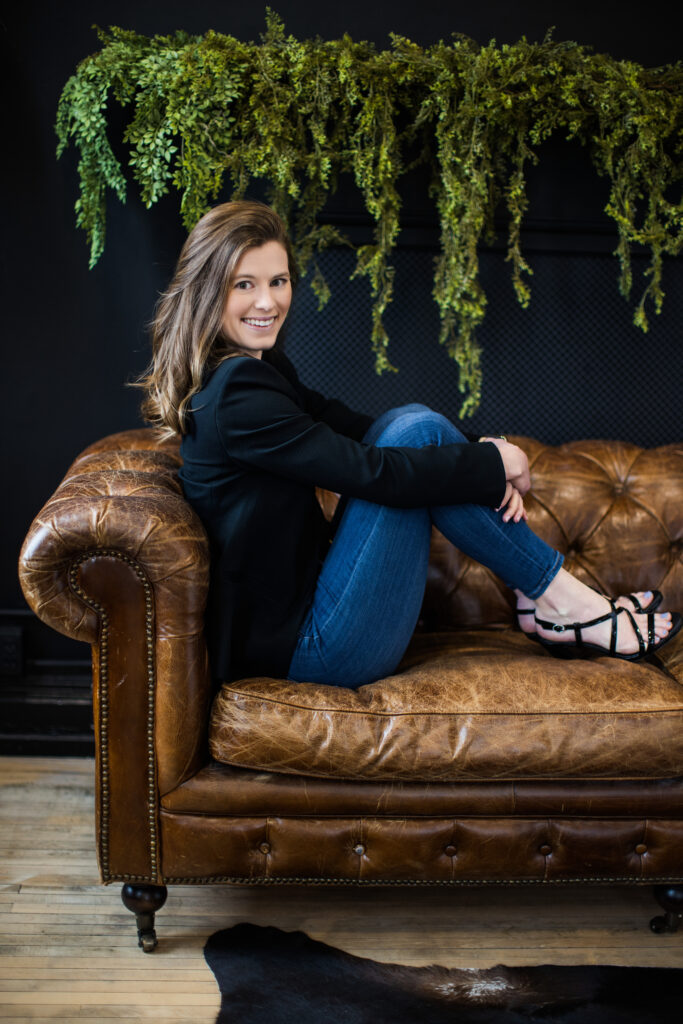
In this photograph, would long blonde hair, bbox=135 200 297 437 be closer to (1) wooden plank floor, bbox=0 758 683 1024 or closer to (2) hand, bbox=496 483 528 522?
(2) hand, bbox=496 483 528 522

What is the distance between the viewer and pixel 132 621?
1470 millimetres

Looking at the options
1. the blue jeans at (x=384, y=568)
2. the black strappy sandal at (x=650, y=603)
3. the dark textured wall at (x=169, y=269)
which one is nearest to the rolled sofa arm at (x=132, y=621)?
the blue jeans at (x=384, y=568)

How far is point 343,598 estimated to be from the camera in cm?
158

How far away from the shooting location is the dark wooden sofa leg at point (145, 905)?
1.59m

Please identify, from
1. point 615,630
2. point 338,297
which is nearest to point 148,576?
point 615,630

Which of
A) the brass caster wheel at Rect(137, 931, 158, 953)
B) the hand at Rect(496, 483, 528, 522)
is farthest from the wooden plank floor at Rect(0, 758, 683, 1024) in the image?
the hand at Rect(496, 483, 528, 522)

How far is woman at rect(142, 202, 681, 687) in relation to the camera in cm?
152

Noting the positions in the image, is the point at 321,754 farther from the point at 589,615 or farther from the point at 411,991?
the point at 589,615

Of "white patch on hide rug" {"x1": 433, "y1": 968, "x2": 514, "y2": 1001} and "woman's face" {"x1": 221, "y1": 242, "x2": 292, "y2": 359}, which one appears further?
"woman's face" {"x1": 221, "y1": 242, "x2": 292, "y2": 359}

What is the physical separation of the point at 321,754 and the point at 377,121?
5.08ft

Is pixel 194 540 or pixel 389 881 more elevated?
pixel 194 540

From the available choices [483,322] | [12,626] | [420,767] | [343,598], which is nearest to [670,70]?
[483,322]

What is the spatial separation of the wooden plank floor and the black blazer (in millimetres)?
533

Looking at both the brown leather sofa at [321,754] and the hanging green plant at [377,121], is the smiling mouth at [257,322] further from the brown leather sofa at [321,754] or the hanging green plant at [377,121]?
the hanging green plant at [377,121]
